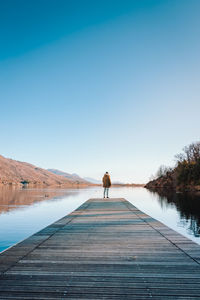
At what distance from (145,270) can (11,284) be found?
2.14 m

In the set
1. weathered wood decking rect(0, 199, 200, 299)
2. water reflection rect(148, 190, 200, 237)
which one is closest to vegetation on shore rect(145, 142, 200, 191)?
water reflection rect(148, 190, 200, 237)

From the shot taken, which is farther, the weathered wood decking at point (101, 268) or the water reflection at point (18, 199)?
the water reflection at point (18, 199)

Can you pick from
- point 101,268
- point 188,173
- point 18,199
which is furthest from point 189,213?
point 188,173

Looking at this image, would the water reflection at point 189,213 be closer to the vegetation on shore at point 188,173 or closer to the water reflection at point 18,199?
the water reflection at point 18,199

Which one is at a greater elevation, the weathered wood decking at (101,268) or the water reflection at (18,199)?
the weathered wood decking at (101,268)

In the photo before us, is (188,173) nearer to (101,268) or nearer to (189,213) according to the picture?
(189,213)

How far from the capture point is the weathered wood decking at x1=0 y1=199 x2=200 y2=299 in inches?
112

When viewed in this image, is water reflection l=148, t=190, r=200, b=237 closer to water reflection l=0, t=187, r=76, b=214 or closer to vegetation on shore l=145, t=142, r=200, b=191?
water reflection l=0, t=187, r=76, b=214

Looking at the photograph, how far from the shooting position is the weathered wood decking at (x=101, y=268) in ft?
9.36

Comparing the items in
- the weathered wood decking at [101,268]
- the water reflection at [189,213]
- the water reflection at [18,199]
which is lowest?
the water reflection at [18,199]

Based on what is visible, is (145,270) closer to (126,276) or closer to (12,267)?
(126,276)

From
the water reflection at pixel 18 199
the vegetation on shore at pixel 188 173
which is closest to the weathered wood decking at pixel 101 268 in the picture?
the water reflection at pixel 18 199

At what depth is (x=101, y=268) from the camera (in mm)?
3689

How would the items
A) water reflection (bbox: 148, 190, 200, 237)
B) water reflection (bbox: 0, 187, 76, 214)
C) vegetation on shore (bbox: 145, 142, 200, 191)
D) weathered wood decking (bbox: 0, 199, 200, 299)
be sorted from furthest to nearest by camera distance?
vegetation on shore (bbox: 145, 142, 200, 191)
water reflection (bbox: 0, 187, 76, 214)
water reflection (bbox: 148, 190, 200, 237)
weathered wood decking (bbox: 0, 199, 200, 299)
